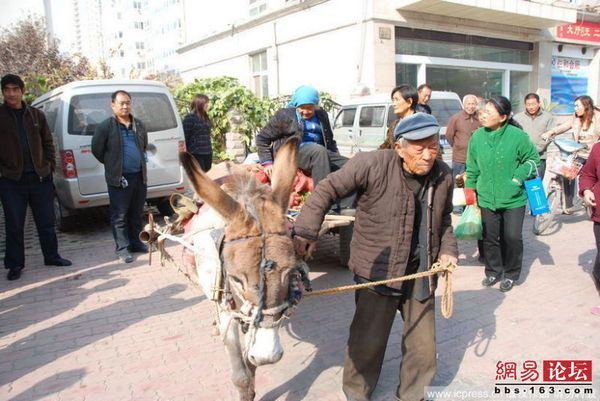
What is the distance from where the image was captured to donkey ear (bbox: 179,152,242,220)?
2180mm

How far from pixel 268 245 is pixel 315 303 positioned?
2.66 metres

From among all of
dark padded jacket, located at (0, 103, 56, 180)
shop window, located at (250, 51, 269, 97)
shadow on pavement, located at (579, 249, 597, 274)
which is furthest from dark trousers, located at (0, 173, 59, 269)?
shop window, located at (250, 51, 269, 97)

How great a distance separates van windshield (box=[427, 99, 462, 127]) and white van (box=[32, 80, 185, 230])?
5.29 m

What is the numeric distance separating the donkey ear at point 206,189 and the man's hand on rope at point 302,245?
376mm

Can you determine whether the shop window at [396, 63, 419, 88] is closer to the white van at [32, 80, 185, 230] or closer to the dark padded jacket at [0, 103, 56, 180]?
the white van at [32, 80, 185, 230]

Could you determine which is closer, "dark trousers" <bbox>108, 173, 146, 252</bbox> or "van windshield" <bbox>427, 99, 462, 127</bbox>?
"dark trousers" <bbox>108, 173, 146, 252</bbox>

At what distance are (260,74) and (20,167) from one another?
15391 mm

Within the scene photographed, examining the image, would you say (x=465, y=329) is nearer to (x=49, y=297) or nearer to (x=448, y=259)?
(x=448, y=259)

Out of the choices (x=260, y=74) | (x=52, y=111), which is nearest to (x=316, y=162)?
(x=52, y=111)

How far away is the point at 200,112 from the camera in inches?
334

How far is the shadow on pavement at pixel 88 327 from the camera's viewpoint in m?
3.64

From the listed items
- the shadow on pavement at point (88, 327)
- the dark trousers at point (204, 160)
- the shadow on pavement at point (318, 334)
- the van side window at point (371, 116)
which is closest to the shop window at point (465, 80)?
the van side window at point (371, 116)

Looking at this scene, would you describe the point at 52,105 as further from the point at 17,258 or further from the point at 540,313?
the point at 540,313

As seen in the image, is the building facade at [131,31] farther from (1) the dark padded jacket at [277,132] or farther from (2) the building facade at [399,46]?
(1) the dark padded jacket at [277,132]
